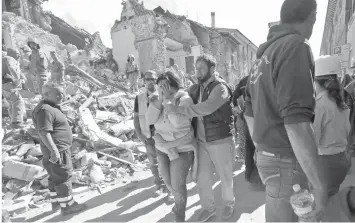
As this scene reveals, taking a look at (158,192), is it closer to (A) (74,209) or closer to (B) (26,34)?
(A) (74,209)

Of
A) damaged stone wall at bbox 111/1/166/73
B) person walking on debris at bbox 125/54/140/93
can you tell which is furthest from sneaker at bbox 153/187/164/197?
damaged stone wall at bbox 111/1/166/73

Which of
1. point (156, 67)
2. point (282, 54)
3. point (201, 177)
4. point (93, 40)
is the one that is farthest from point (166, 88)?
point (93, 40)

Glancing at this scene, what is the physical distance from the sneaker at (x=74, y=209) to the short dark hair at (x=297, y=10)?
12.9ft

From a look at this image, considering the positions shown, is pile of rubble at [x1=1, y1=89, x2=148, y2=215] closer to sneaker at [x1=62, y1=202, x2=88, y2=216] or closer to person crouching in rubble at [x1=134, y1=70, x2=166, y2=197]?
sneaker at [x1=62, y1=202, x2=88, y2=216]

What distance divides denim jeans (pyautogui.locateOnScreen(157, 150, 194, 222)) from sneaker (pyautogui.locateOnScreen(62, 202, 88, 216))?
175 cm

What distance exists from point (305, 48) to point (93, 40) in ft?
106

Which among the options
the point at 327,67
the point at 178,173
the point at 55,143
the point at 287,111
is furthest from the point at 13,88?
the point at 287,111

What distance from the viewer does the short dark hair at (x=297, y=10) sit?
153cm

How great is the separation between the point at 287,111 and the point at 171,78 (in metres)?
1.95

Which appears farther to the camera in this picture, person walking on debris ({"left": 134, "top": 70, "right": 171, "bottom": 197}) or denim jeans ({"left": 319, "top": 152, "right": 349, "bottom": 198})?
person walking on debris ({"left": 134, "top": 70, "right": 171, "bottom": 197})

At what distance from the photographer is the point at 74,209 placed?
155 inches

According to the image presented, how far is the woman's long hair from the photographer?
243 centimetres

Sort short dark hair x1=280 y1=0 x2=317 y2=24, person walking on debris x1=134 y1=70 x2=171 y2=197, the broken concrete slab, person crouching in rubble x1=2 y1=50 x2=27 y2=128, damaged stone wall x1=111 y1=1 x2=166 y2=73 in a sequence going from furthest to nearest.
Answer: damaged stone wall x1=111 y1=1 x2=166 y2=73 < person crouching in rubble x1=2 y1=50 x2=27 y2=128 < the broken concrete slab < person walking on debris x1=134 y1=70 x2=171 y2=197 < short dark hair x1=280 y1=0 x2=317 y2=24

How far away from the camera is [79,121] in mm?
7055
